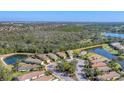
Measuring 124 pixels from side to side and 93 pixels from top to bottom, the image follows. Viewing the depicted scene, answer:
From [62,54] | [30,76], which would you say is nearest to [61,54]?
[62,54]

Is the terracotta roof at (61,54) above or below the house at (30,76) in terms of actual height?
above

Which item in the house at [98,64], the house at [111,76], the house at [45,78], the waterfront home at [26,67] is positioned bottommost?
the house at [45,78]

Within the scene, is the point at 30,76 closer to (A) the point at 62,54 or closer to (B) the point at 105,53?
(A) the point at 62,54

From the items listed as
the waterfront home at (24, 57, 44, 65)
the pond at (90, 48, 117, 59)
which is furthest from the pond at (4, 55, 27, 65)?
the pond at (90, 48, 117, 59)

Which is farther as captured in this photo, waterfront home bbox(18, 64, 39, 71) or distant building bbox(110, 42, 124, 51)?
distant building bbox(110, 42, 124, 51)

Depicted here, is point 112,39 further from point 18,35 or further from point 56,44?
point 18,35

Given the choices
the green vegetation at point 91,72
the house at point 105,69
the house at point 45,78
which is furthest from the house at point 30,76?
the house at point 105,69

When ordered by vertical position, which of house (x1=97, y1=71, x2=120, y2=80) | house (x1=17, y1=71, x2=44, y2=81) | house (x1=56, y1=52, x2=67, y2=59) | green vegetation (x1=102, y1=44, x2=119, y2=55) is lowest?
house (x1=17, y1=71, x2=44, y2=81)

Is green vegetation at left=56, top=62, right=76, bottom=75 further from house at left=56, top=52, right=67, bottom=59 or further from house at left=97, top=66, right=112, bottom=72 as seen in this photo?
house at left=97, top=66, right=112, bottom=72

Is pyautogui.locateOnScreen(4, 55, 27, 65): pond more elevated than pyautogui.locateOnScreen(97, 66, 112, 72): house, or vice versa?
pyautogui.locateOnScreen(4, 55, 27, 65): pond

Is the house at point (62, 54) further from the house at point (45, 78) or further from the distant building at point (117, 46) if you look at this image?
the distant building at point (117, 46)
